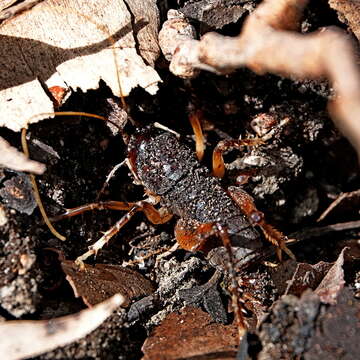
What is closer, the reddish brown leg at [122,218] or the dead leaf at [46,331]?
the dead leaf at [46,331]

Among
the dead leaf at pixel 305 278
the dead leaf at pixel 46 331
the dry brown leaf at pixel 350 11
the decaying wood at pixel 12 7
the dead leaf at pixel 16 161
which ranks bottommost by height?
the dead leaf at pixel 305 278

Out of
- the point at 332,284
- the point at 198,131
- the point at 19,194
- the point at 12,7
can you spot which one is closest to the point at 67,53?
the point at 12,7

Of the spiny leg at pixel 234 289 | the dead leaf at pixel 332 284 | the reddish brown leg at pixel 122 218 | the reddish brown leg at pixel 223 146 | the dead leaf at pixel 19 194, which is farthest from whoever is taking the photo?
the reddish brown leg at pixel 223 146

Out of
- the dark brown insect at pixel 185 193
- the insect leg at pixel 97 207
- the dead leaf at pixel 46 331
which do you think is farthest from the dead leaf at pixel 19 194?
the dead leaf at pixel 46 331

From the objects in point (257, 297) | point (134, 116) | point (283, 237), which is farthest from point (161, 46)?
point (257, 297)

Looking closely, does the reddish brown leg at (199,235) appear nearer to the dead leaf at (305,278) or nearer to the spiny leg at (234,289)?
the spiny leg at (234,289)

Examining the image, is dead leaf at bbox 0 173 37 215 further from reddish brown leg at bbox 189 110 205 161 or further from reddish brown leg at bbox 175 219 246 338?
reddish brown leg at bbox 189 110 205 161

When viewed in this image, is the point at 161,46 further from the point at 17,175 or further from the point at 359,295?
the point at 359,295

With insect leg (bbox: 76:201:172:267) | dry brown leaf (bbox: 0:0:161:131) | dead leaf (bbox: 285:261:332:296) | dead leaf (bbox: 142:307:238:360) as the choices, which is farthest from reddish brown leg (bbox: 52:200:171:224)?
dead leaf (bbox: 285:261:332:296)
